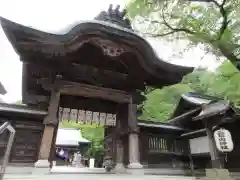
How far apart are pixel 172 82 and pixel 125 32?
299cm

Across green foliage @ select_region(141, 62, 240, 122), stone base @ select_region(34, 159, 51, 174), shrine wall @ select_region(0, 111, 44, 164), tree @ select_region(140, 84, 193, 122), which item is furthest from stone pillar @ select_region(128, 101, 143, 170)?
tree @ select_region(140, 84, 193, 122)

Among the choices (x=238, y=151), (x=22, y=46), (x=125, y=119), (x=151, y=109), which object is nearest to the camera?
(x=22, y=46)

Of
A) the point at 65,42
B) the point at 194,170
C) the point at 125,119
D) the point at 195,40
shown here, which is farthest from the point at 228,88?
the point at 65,42

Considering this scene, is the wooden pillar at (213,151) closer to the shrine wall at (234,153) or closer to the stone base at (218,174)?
the stone base at (218,174)

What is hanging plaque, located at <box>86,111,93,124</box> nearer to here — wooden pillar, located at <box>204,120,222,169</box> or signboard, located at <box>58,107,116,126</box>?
signboard, located at <box>58,107,116,126</box>

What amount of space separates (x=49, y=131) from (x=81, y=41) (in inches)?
122

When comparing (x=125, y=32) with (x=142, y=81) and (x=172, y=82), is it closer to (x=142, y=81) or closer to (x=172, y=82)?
(x=142, y=81)

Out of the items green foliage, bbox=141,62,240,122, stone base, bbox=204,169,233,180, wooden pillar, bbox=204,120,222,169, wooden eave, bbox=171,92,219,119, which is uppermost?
green foliage, bbox=141,62,240,122

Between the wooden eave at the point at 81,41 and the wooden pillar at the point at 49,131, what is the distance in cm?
158

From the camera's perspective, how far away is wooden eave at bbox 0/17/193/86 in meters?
5.78

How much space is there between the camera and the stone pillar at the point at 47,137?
600 cm

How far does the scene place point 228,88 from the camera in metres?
9.99

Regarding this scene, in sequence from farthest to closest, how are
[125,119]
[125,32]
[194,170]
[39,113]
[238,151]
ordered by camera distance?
[194,170], [238,151], [125,119], [39,113], [125,32]

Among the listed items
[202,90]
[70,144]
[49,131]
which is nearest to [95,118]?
[49,131]
